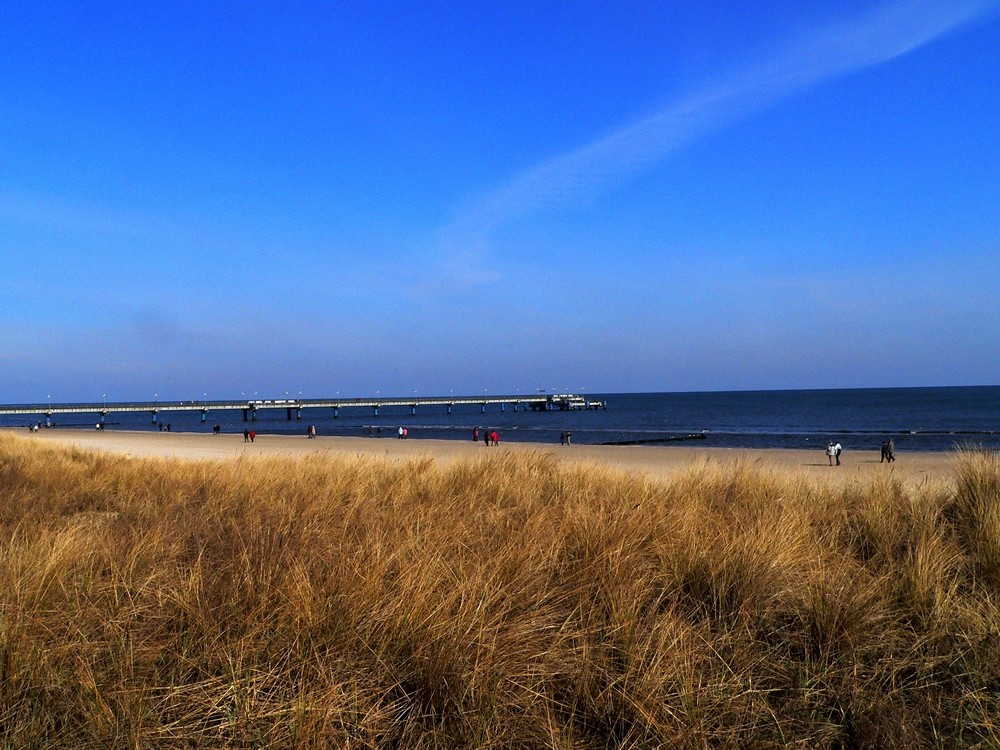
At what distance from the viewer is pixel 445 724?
9.89 feet

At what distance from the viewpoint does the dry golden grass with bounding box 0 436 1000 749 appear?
116 inches

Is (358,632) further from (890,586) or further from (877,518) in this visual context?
(877,518)

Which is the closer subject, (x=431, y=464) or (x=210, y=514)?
(x=210, y=514)

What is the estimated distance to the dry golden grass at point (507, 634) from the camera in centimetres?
294

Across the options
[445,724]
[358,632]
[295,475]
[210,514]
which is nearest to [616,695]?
[445,724]

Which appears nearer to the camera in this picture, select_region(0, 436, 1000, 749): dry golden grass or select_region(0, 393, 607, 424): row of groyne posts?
select_region(0, 436, 1000, 749): dry golden grass

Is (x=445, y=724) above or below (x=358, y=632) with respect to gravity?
below

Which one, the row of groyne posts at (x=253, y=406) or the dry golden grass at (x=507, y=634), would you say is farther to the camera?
the row of groyne posts at (x=253, y=406)

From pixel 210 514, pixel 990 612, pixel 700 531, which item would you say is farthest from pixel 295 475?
pixel 990 612

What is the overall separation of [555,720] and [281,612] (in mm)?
1531

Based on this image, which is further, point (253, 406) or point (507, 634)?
point (253, 406)

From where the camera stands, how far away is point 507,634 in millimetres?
3482

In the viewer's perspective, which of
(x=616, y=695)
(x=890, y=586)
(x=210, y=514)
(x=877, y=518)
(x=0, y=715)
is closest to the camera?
(x=0, y=715)

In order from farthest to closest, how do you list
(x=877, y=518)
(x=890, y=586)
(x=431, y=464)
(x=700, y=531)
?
(x=431, y=464) < (x=877, y=518) < (x=700, y=531) < (x=890, y=586)
